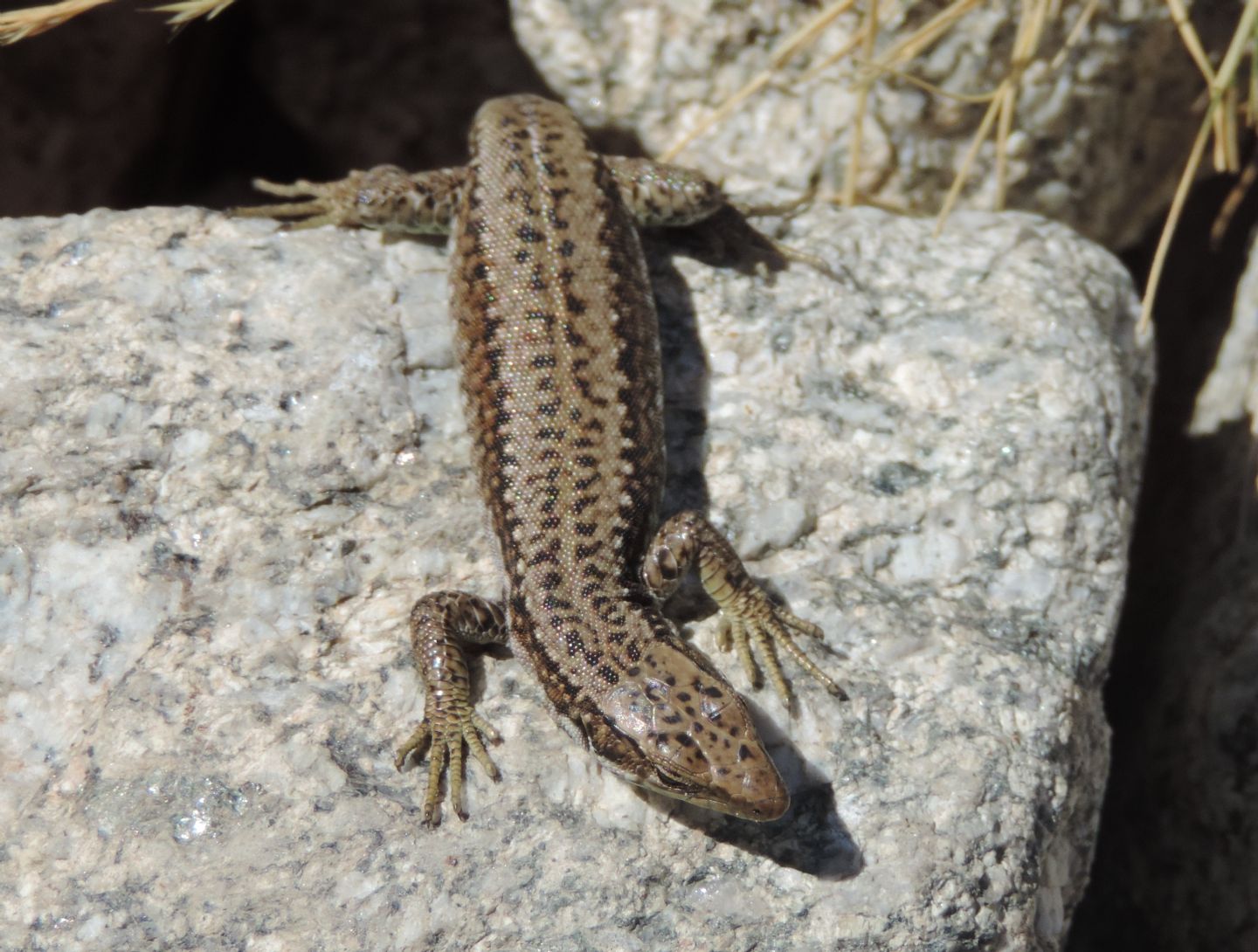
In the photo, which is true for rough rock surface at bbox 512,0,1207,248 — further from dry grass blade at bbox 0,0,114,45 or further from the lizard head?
the lizard head

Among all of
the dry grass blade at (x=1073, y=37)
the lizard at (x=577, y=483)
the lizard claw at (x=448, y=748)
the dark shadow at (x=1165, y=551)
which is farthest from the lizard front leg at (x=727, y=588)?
the dry grass blade at (x=1073, y=37)

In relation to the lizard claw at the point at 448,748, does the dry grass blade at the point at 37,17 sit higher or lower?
higher

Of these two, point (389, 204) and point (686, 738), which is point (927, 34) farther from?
point (686, 738)

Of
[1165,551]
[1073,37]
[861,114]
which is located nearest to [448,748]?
[861,114]

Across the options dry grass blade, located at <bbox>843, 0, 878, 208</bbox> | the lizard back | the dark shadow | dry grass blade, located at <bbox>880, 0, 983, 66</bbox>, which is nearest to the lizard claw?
the lizard back

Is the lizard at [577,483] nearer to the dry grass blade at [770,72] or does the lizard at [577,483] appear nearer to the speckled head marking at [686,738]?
the speckled head marking at [686,738]

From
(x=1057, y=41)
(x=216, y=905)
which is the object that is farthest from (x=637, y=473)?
(x=1057, y=41)

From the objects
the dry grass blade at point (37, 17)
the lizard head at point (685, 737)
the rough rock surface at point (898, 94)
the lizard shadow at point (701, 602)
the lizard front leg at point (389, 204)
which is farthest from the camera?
the rough rock surface at point (898, 94)
